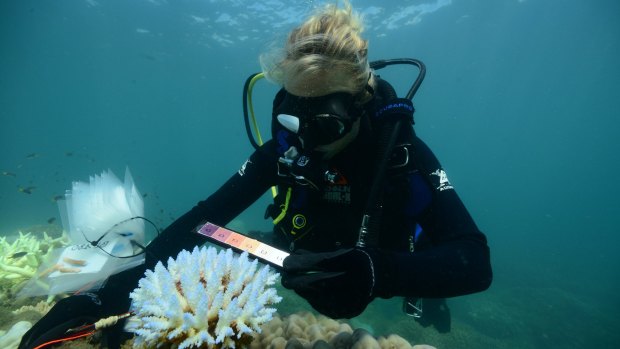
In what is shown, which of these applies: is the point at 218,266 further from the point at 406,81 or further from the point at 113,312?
the point at 406,81

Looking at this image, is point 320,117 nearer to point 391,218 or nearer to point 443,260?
point 391,218

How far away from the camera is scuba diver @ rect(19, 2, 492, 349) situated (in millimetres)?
1598

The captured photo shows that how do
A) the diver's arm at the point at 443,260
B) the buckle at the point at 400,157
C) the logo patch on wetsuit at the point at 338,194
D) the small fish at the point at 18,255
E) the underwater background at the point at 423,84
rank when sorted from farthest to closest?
the underwater background at the point at 423,84
the small fish at the point at 18,255
the logo patch on wetsuit at the point at 338,194
the buckle at the point at 400,157
the diver's arm at the point at 443,260

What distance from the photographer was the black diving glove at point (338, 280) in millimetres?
1479

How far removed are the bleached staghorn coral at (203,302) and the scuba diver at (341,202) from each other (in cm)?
21

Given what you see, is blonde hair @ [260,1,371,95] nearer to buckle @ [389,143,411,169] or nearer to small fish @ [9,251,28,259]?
buckle @ [389,143,411,169]

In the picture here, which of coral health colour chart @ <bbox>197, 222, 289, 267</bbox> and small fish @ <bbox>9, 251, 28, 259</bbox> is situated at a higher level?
coral health colour chart @ <bbox>197, 222, 289, 267</bbox>

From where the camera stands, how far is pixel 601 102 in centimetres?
5753

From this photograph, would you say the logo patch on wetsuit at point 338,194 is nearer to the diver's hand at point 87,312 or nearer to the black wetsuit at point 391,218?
the black wetsuit at point 391,218

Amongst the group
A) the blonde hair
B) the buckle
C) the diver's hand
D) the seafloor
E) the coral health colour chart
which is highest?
the blonde hair

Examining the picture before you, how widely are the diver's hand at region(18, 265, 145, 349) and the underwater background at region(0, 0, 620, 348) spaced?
2506 mm

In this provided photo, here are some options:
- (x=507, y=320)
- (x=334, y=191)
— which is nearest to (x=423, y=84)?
(x=507, y=320)

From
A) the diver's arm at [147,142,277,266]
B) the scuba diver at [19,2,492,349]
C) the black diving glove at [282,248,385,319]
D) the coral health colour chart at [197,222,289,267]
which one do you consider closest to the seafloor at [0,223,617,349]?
the diver's arm at [147,142,277,266]

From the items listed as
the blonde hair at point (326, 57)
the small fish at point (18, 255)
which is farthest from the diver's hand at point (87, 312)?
the small fish at point (18, 255)
